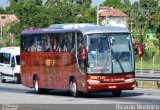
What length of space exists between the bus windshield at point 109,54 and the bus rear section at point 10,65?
654 inches

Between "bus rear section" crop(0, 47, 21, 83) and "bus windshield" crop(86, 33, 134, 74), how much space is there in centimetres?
1661

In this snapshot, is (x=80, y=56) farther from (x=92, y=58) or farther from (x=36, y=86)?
(x=36, y=86)

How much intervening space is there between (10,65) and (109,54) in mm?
18077

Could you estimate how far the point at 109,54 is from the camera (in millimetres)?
25953

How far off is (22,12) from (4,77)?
39890 millimetres

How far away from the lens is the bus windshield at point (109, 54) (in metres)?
25.8

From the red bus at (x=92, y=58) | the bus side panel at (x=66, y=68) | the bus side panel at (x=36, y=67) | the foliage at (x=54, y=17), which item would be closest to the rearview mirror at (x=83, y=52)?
the red bus at (x=92, y=58)

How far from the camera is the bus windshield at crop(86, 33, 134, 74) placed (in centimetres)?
2584

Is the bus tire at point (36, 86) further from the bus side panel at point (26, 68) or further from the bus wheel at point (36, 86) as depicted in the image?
the bus side panel at point (26, 68)

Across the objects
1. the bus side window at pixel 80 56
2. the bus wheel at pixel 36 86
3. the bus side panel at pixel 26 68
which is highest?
the bus side window at pixel 80 56

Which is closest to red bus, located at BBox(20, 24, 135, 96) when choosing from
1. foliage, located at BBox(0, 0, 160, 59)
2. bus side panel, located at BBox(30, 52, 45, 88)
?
bus side panel, located at BBox(30, 52, 45, 88)

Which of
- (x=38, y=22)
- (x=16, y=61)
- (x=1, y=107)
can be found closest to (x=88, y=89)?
(x=1, y=107)

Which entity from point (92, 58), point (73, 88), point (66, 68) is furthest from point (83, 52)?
point (66, 68)

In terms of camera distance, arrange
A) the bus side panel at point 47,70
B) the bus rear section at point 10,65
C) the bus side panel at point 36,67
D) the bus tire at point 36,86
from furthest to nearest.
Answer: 1. the bus rear section at point 10,65
2. the bus tire at point 36,86
3. the bus side panel at point 36,67
4. the bus side panel at point 47,70
